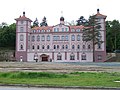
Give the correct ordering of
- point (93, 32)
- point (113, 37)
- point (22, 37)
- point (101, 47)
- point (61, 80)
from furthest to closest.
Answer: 1. point (113, 37)
2. point (22, 37)
3. point (101, 47)
4. point (93, 32)
5. point (61, 80)

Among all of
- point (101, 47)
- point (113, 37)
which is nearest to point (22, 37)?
point (101, 47)

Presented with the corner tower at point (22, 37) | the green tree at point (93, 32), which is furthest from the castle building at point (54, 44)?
the green tree at point (93, 32)

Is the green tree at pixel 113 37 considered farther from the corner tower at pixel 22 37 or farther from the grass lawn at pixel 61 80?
the grass lawn at pixel 61 80

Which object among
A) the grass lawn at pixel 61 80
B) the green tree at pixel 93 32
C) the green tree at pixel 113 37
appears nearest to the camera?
the grass lawn at pixel 61 80

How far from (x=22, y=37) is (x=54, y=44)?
11.4 m

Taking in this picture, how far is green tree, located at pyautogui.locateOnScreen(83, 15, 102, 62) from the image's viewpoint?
90.6 m

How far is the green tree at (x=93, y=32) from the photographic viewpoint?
297 ft

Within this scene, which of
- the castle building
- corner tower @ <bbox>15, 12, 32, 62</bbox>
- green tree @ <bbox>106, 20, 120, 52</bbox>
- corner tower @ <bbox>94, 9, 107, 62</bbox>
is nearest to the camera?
corner tower @ <bbox>94, 9, 107, 62</bbox>

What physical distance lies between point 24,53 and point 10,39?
70.6 ft

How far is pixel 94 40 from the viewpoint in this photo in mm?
91188

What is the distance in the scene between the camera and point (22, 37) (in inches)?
3812

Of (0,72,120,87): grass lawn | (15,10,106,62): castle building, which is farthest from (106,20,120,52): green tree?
(0,72,120,87): grass lawn

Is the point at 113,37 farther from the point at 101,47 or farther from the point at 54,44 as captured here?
the point at 54,44

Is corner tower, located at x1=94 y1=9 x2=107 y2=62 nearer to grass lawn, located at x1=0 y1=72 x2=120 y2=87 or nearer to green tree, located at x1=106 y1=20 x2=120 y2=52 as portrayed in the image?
green tree, located at x1=106 y1=20 x2=120 y2=52
